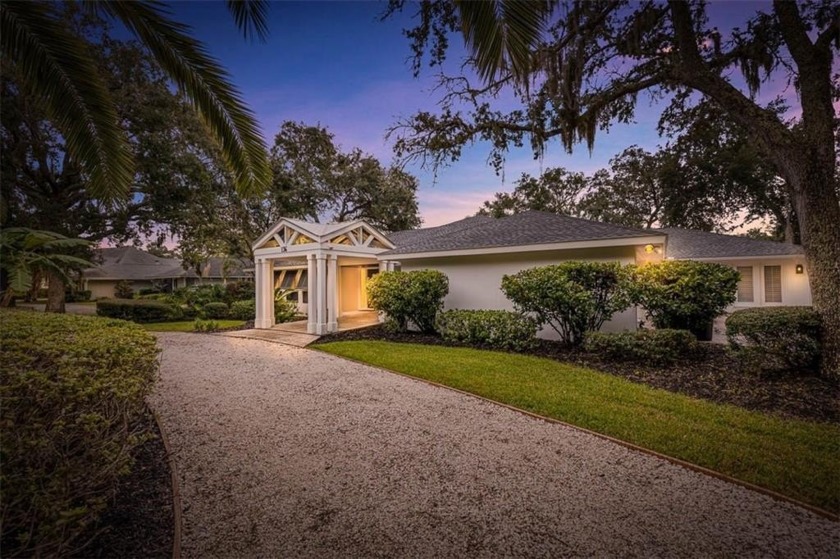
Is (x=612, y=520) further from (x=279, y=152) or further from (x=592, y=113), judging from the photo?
(x=279, y=152)

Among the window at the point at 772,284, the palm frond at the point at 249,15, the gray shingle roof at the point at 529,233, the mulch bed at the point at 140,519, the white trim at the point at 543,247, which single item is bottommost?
the mulch bed at the point at 140,519

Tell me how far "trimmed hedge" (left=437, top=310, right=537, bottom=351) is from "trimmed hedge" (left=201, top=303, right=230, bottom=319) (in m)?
13.8

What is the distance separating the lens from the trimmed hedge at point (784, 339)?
19.1 ft

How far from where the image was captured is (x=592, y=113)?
7.71 m

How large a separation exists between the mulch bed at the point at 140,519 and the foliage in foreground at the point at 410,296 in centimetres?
Answer: 774

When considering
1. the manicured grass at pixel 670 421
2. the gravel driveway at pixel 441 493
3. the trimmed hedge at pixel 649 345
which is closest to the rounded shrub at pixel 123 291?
the gravel driveway at pixel 441 493

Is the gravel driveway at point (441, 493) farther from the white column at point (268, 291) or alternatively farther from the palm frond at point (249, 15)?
the white column at point (268, 291)

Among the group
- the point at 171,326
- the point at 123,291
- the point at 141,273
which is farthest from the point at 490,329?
the point at 141,273

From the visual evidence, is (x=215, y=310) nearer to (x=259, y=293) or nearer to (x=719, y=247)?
(x=259, y=293)

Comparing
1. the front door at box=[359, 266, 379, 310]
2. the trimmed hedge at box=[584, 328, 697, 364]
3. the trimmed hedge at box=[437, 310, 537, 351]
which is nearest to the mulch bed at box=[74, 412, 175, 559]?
the trimmed hedge at box=[437, 310, 537, 351]

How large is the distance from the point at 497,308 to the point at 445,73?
21.7ft

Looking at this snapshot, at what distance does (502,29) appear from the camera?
2.91 metres

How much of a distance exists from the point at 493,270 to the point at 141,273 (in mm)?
38941

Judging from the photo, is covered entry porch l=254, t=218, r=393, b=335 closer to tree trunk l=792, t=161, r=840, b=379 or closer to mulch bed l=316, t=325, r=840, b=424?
mulch bed l=316, t=325, r=840, b=424
